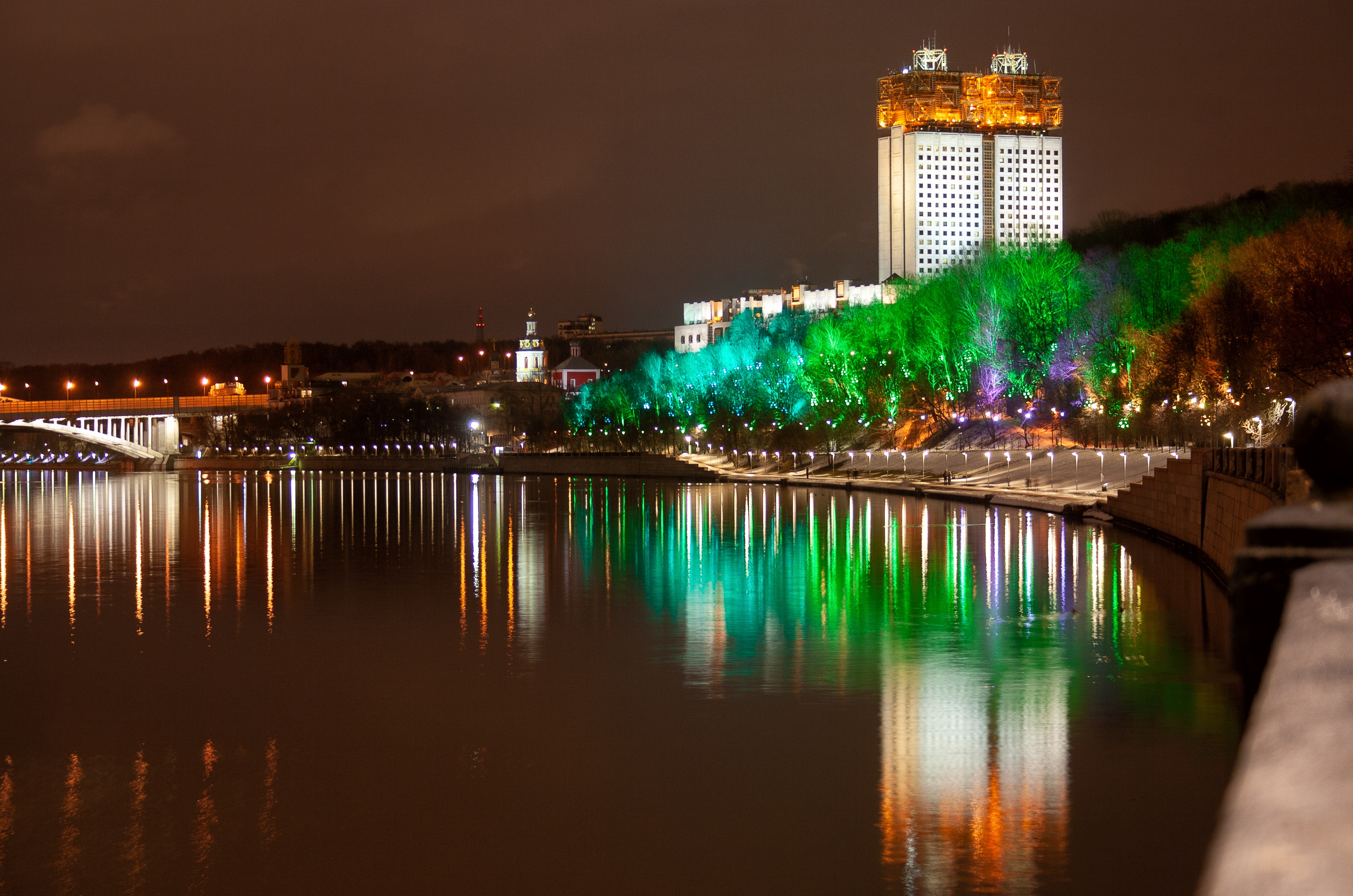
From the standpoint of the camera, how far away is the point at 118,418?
12281 cm

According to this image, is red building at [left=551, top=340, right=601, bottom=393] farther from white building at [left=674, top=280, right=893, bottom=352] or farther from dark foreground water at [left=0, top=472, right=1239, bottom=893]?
dark foreground water at [left=0, top=472, right=1239, bottom=893]

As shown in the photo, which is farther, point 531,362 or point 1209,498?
point 531,362

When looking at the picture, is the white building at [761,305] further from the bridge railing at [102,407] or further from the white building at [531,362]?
the bridge railing at [102,407]

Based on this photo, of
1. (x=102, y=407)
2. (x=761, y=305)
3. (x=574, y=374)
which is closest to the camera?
(x=102, y=407)

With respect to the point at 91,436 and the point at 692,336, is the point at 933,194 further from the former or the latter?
the point at 91,436

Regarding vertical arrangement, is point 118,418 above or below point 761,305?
below

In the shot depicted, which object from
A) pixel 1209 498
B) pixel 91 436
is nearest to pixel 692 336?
pixel 91 436

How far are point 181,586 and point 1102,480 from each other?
30.3m

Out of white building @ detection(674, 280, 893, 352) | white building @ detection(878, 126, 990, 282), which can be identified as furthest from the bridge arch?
white building @ detection(878, 126, 990, 282)

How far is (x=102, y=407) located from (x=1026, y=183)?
92.0m

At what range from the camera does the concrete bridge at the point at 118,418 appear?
118125 millimetres

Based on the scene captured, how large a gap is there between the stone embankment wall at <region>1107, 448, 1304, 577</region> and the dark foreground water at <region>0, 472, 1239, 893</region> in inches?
36.5

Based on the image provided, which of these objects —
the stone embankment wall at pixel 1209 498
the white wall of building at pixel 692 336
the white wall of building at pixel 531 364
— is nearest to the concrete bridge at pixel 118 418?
the white wall of building at pixel 531 364

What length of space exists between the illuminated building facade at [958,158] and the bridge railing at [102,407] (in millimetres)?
70609
